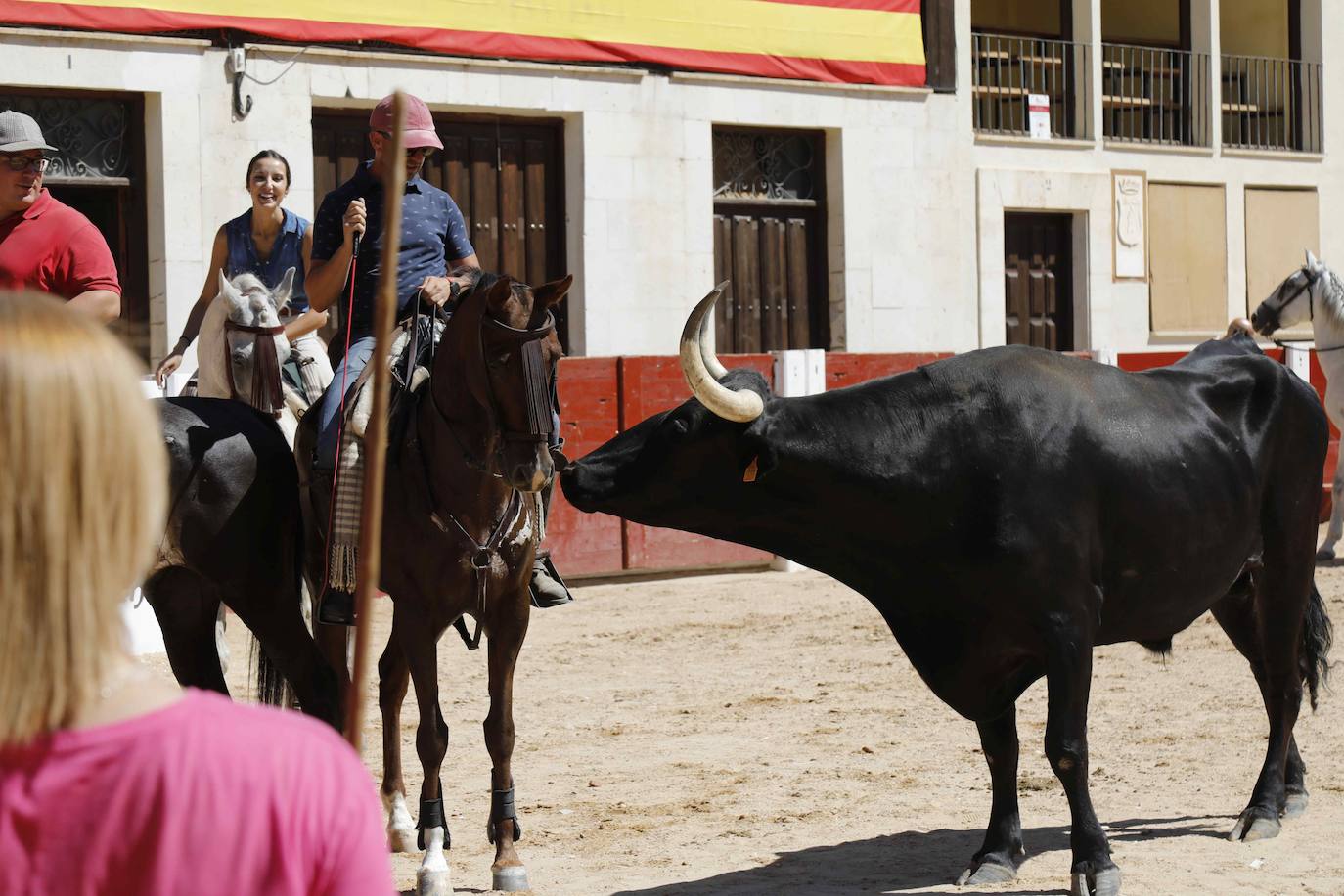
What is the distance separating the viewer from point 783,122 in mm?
17609

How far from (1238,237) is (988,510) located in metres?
17.9

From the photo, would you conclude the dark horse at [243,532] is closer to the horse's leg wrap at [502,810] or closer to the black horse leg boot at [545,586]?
the horse's leg wrap at [502,810]

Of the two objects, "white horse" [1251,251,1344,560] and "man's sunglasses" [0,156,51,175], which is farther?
"white horse" [1251,251,1344,560]

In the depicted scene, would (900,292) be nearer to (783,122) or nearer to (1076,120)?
(783,122)

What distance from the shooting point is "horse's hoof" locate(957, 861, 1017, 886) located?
5109 mm

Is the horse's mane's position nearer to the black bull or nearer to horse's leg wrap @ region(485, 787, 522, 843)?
the black bull

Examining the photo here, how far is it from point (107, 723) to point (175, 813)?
0.27 feet

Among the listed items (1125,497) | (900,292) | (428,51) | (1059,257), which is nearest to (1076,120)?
(1059,257)

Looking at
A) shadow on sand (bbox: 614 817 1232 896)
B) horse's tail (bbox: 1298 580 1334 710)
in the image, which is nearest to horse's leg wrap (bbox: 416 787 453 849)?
shadow on sand (bbox: 614 817 1232 896)

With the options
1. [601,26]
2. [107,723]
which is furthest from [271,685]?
[601,26]

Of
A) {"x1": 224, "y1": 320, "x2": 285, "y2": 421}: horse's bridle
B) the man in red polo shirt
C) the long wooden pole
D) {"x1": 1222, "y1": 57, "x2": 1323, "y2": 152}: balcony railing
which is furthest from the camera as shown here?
{"x1": 1222, "y1": 57, "x2": 1323, "y2": 152}: balcony railing

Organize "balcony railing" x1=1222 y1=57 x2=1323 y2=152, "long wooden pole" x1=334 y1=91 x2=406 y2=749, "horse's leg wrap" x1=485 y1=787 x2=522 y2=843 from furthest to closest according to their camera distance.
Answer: "balcony railing" x1=1222 y1=57 x2=1323 y2=152, "horse's leg wrap" x1=485 y1=787 x2=522 y2=843, "long wooden pole" x1=334 y1=91 x2=406 y2=749

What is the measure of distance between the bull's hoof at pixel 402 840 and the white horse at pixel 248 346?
137cm

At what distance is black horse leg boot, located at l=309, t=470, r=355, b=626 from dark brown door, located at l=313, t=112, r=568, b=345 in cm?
1019
